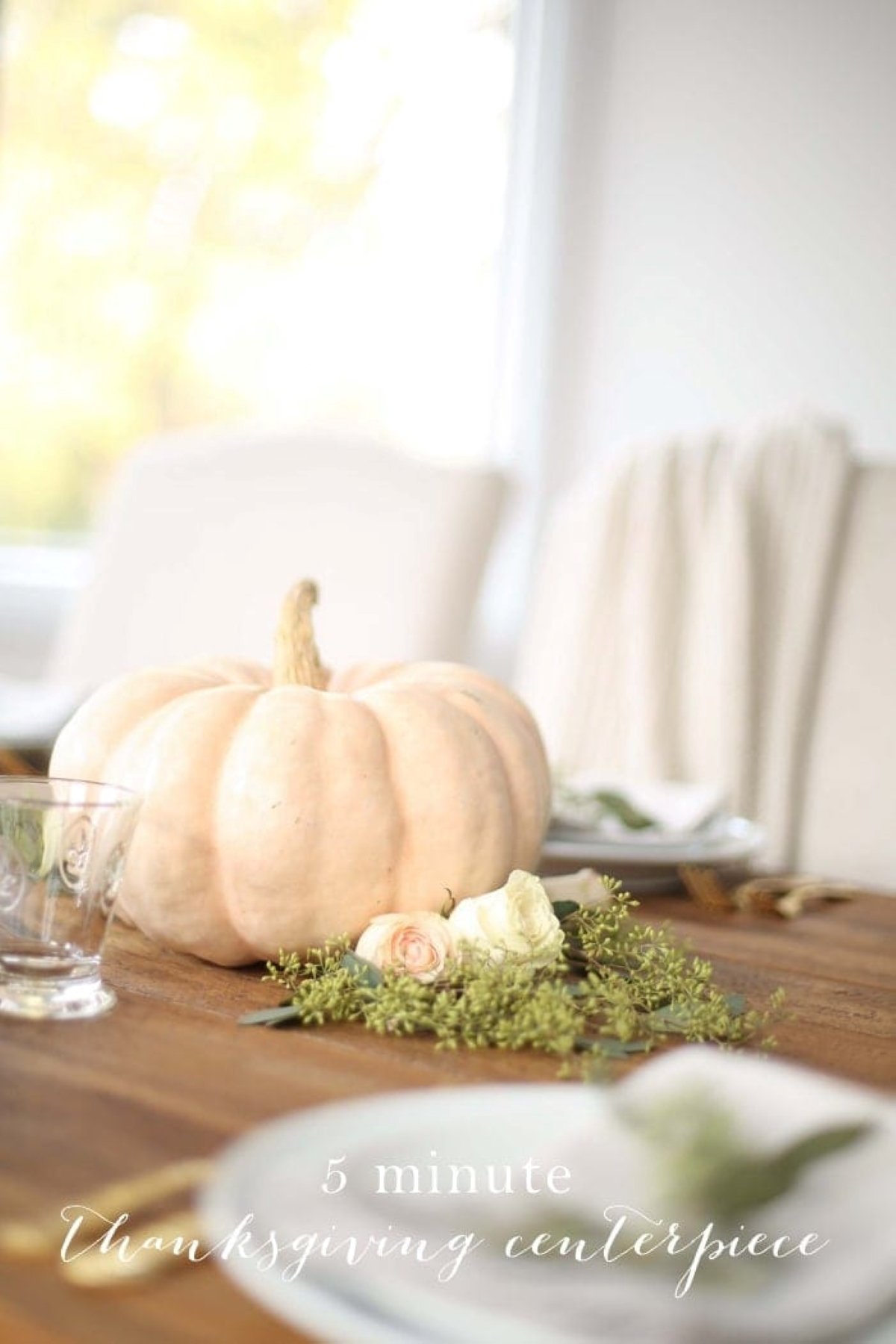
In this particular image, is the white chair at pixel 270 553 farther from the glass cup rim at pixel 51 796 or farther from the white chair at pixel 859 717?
the glass cup rim at pixel 51 796

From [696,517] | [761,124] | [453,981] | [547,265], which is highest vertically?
[761,124]

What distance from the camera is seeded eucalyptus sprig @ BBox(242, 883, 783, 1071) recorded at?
2.18 feet

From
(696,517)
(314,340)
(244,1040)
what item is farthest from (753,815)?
(314,340)

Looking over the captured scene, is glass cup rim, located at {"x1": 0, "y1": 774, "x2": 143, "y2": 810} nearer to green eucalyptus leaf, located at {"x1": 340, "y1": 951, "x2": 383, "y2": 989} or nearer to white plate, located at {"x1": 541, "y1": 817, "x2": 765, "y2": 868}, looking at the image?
green eucalyptus leaf, located at {"x1": 340, "y1": 951, "x2": 383, "y2": 989}

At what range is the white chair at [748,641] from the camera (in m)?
1.98

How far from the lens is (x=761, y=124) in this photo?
3.00m

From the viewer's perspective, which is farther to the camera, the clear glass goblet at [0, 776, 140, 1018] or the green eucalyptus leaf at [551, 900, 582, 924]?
the green eucalyptus leaf at [551, 900, 582, 924]

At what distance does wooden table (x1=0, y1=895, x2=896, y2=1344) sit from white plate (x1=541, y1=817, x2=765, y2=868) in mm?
189

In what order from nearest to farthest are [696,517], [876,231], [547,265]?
[696,517] < [876,231] < [547,265]

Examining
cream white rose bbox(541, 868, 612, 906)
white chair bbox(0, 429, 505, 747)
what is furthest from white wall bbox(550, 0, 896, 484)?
cream white rose bbox(541, 868, 612, 906)

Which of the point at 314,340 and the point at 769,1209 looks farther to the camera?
the point at 314,340

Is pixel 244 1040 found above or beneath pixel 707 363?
beneath

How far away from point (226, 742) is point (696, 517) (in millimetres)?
1455

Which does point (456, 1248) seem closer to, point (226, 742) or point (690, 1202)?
point (690, 1202)
